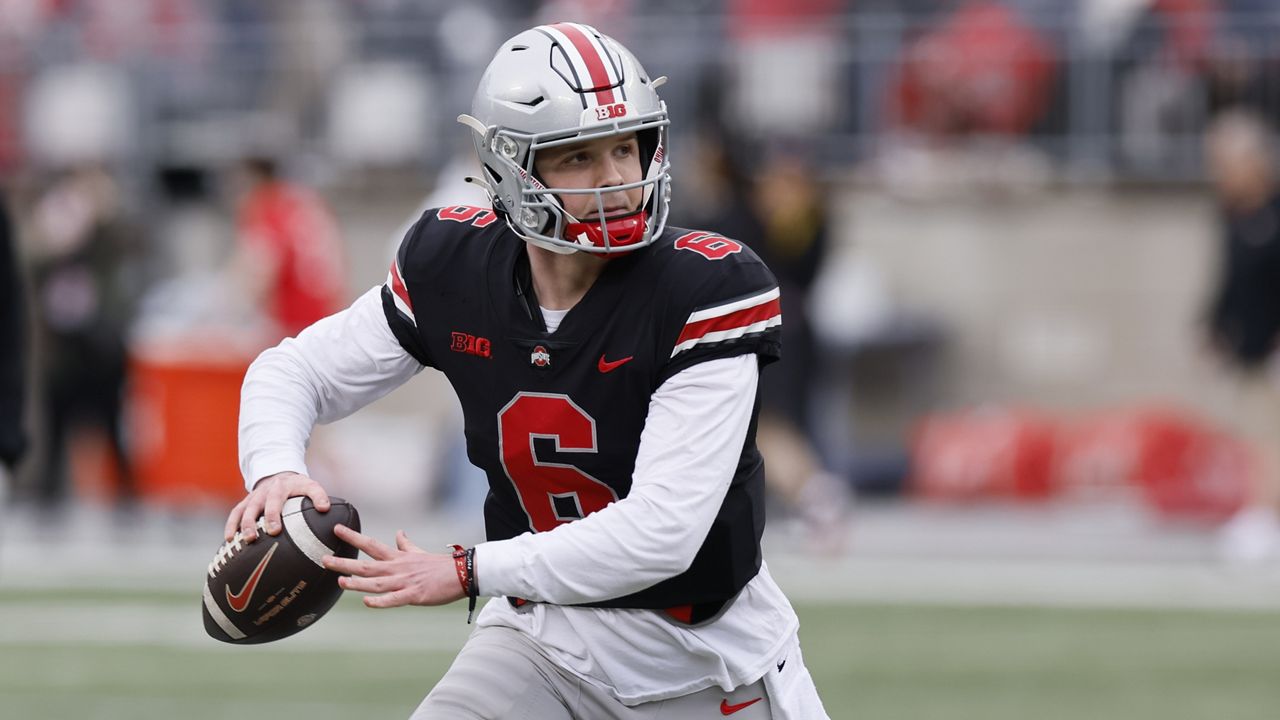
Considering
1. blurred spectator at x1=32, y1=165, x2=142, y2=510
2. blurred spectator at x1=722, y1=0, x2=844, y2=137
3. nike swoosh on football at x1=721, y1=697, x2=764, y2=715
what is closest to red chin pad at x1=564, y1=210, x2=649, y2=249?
nike swoosh on football at x1=721, y1=697, x2=764, y2=715

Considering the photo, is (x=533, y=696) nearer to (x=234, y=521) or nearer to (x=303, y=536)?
(x=303, y=536)

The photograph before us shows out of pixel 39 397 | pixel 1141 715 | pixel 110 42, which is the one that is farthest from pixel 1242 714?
pixel 110 42

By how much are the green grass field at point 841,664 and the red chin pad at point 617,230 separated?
11.4 feet

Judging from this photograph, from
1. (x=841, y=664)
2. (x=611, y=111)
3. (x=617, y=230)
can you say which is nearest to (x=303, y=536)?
(x=617, y=230)

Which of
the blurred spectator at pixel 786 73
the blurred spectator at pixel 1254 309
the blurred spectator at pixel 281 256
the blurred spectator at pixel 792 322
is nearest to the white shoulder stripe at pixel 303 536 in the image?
the blurred spectator at pixel 792 322

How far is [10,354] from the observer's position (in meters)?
6.41

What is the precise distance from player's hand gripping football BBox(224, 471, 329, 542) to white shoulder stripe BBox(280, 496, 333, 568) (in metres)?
0.02

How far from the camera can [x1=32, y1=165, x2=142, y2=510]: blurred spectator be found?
489 inches

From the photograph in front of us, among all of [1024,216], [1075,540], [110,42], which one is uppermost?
[110,42]

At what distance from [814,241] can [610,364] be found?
24.8 feet

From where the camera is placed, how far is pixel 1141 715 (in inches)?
267

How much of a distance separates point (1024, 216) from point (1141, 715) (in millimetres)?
7494

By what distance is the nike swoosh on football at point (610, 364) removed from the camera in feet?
11.8

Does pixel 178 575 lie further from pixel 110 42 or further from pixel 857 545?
pixel 110 42
